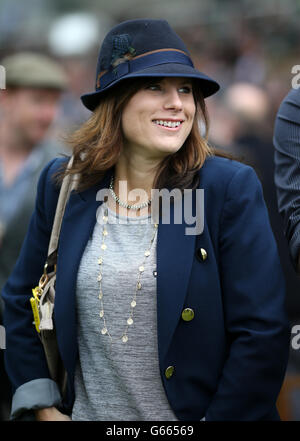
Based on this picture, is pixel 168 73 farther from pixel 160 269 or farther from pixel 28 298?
pixel 28 298

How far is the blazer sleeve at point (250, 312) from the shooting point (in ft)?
7.43

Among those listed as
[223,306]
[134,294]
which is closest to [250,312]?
[223,306]

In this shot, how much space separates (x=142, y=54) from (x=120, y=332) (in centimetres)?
103

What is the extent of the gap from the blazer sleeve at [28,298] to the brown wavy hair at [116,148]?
0.15 meters

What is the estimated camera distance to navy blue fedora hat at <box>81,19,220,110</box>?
233 centimetres

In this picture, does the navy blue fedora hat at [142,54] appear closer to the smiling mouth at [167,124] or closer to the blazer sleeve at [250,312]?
the smiling mouth at [167,124]

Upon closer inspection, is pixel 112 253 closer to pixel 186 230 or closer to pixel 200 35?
pixel 186 230

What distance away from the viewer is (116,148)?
2506 mm

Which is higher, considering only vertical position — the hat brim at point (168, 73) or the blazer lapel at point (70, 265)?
the hat brim at point (168, 73)

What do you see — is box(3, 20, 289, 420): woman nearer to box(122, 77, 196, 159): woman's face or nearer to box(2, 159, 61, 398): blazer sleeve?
box(122, 77, 196, 159): woman's face

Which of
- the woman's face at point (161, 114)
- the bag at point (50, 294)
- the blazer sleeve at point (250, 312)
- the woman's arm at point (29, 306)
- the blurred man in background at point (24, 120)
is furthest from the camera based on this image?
the blurred man in background at point (24, 120)

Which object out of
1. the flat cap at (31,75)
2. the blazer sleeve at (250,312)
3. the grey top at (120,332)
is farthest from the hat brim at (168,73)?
the flat cap at (31,75)

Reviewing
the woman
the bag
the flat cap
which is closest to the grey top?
the woman

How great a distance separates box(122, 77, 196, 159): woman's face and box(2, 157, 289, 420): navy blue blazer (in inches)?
7.1
